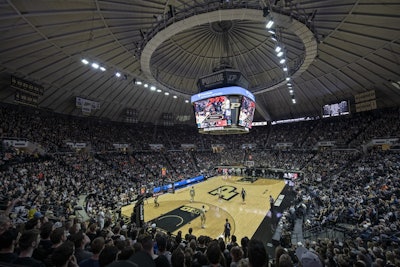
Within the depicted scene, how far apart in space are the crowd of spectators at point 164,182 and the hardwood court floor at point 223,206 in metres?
2.77

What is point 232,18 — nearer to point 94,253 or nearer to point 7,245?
point 94,253

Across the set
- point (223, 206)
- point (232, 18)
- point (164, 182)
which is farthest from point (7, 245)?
point (164, 182)

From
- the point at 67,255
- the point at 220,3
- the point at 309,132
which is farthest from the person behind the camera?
the point at 309,132

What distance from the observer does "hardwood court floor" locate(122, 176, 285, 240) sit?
48.3 feet

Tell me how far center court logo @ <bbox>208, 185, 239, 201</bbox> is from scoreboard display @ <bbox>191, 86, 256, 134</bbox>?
10.4 metres

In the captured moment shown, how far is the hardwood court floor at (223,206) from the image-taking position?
14.7 meters

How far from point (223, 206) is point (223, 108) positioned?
10.8 metres

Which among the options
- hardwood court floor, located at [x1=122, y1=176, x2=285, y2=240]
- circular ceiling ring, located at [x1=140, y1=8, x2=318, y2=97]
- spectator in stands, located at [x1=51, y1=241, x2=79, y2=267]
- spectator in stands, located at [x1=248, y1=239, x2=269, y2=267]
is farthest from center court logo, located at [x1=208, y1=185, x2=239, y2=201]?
spectator in stands, located at [x1=51, y1=241, x2=79, y2=267]

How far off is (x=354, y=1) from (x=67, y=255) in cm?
1624

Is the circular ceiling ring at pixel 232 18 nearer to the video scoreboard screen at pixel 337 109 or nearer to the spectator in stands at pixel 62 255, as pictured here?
the spectator in stands at pixel 62 255

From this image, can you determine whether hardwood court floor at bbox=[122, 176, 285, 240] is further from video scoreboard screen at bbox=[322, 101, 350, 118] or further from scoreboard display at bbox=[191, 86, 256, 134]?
video scoreboard screen at bbox=[322, 101, 350, 118]

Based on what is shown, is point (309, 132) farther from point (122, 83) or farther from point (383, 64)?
point (122, 83)

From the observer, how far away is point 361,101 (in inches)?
882

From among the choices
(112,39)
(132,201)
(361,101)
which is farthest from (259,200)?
(112,39)
